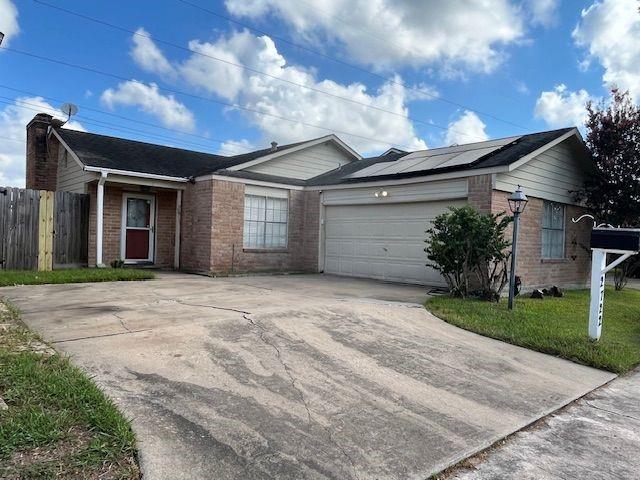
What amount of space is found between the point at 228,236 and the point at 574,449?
1020 cm

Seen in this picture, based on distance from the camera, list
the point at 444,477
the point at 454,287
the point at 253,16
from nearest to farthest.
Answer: the point at 444,477, the point at 454,287, the point at 253,16

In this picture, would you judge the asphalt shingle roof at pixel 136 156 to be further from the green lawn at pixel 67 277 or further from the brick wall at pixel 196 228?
the green lawn at pixel 67 277

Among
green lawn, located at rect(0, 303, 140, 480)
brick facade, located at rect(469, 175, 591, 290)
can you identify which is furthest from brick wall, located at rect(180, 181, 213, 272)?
green lawn, located at rect(0, 303, 140, 480)

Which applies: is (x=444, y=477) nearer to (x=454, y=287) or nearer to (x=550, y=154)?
(x=454, y=287)

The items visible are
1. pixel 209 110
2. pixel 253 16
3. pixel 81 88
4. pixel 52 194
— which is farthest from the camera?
pixel 209 110

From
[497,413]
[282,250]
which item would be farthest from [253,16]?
[497,413]

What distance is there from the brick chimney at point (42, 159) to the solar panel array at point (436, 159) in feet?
33.1

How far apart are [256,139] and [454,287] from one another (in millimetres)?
22513

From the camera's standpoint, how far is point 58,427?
9.15 feet

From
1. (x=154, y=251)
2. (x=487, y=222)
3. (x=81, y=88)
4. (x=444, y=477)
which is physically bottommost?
(x=444, y=477)

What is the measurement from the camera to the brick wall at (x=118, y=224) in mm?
12312

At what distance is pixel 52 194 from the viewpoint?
1159 cm

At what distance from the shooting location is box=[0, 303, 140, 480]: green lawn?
2.45 meters

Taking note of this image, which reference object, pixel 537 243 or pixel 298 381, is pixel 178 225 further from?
pixel 298 381
